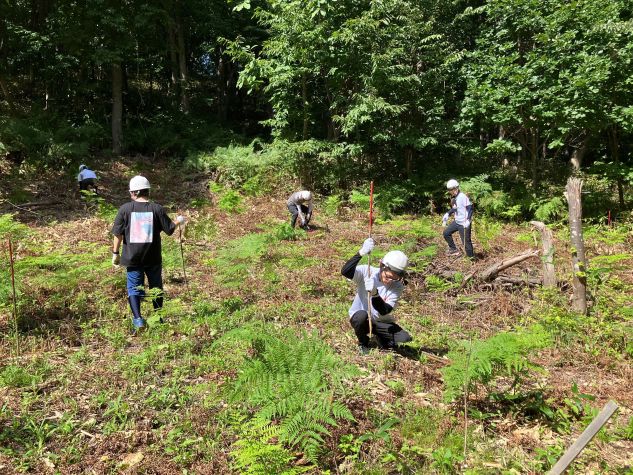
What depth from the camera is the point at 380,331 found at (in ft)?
16.5

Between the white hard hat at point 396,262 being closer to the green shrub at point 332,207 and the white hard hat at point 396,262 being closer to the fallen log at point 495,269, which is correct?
the fallen log at point 495,269

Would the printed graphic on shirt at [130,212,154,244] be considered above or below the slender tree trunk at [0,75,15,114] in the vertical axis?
below

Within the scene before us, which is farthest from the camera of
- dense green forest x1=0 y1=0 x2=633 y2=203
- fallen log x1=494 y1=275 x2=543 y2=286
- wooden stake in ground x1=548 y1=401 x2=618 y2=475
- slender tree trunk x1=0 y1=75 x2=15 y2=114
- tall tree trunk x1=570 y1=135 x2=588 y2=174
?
slender tree trunk x1=0 y1=75 x2=15 y2=114

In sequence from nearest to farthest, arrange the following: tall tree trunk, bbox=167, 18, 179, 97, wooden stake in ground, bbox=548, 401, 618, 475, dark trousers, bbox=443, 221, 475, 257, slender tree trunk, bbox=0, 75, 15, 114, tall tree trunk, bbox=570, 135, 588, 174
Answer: wooden stake in ground, bbox=548, 401, 618, 475 < dark trousers, bbox=443, 221, 475, 257 < tall tree trunk, bbox=570, 135, 588, 174 < slender tree trunk, bbox=0, 75, 15, 114 < tall tree trunk, bbox=167, 18, 179, 97

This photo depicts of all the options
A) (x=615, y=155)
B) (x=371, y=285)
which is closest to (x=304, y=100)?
(x=615, y=155)

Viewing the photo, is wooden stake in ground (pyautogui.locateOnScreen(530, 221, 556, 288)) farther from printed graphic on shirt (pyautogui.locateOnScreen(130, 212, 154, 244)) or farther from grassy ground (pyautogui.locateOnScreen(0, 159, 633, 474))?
printed graphic on shirt (pyautogui.locateOnScreen(130, 212, 154, 244))

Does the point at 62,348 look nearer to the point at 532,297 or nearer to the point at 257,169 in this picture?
the point at 532,297

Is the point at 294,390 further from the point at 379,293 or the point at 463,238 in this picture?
the point at 463,238

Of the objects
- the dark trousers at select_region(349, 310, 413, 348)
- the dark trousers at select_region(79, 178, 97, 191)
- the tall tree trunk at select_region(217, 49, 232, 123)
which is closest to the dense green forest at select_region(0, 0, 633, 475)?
the dark trousers at select_region(349, 310, 413, 348)

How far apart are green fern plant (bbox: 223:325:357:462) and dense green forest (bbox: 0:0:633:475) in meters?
0.02

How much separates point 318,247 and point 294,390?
20.7ft

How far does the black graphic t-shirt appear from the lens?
526 centimetres

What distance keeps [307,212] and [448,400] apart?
25.1 ft

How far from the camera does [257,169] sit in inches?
603
